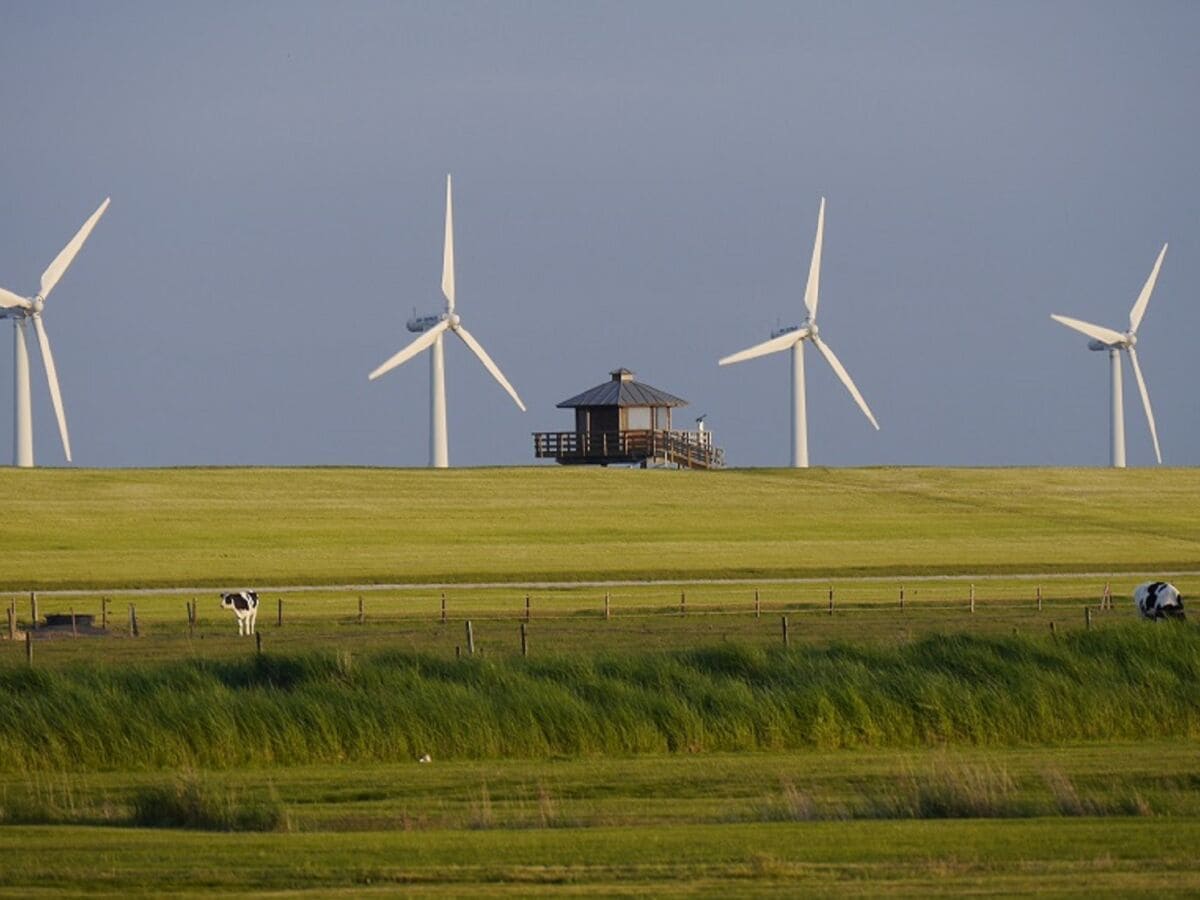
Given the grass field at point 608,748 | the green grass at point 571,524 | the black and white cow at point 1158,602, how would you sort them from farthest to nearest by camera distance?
the green grass at point 571,524 < the black and white cow at point 1158,602 < the grass field at point 608,748

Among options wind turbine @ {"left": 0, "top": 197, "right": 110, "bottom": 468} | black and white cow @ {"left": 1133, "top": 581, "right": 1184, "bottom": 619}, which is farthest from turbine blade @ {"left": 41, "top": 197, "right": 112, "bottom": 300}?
black and white cow @ {"left": 1133, "top": 581, "right": 1184, "bottom": 619}

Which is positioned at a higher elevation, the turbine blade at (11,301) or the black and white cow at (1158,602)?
the turbine blade at (11,301)

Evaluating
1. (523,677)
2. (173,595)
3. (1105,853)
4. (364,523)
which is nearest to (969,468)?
(364,523)

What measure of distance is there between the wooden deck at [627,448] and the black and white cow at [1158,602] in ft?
258

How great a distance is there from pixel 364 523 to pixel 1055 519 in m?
34.1

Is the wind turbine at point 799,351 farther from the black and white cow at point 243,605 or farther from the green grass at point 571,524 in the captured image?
the black and white cow at point 243,605

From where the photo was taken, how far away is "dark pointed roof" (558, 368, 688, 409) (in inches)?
5212

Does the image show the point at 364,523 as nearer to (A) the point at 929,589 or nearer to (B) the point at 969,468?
(A) the point at 929,589

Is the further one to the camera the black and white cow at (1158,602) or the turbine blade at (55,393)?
the turbine blade at (55,393)

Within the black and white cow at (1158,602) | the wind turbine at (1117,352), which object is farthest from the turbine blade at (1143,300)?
the black and white cow at (1158,602)

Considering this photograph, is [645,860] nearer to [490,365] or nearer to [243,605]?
[243,605]

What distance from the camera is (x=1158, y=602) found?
5378 centimetres

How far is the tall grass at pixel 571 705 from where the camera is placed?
30781mm

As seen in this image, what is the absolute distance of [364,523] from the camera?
A: 95.2m
